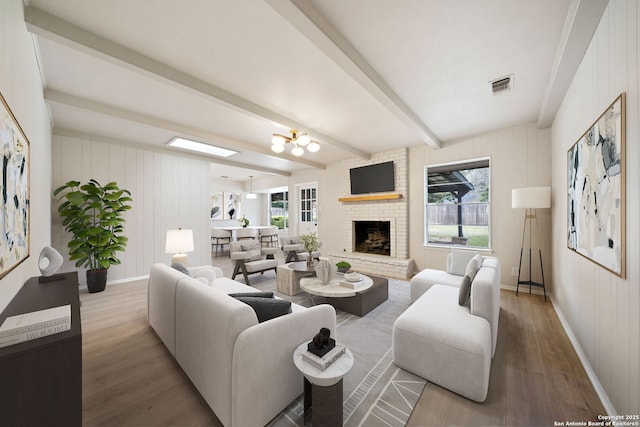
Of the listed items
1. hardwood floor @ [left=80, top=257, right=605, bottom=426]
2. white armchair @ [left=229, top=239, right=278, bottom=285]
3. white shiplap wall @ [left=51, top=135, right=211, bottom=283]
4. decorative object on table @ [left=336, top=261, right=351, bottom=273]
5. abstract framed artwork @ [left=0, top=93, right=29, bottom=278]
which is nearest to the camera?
abstract framed artwork @ [left=0, top=93, right=29, bottom=278]

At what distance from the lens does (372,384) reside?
5.91ft

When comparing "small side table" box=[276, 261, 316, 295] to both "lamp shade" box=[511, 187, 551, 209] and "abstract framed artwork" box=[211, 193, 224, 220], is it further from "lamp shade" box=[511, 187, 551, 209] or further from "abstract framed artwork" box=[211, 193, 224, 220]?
"abstract framed artwork" box=[211, 193, 224, 220]

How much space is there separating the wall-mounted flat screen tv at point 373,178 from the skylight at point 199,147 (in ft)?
9.12

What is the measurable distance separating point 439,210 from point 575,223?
2.59m

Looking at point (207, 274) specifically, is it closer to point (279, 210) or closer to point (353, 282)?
point (353, 282)

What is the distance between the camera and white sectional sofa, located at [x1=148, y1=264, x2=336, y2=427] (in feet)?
4.37

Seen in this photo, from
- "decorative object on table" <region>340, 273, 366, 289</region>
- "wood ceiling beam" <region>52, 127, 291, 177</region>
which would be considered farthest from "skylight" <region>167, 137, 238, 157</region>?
"decorative object on table" <region>340, 273, 366, 289</region>

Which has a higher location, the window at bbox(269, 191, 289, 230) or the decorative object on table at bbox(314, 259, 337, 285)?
the window at bbox(269, 191, 289, 230)

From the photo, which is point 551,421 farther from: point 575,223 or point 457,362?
point 575,223

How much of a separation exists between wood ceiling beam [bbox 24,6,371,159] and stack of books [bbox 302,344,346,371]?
2651 mm

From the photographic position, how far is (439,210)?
490 centimetres

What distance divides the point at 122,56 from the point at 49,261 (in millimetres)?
1715

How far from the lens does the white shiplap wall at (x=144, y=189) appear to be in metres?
4.05

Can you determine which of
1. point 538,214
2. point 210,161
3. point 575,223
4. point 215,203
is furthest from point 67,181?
point 538,214
